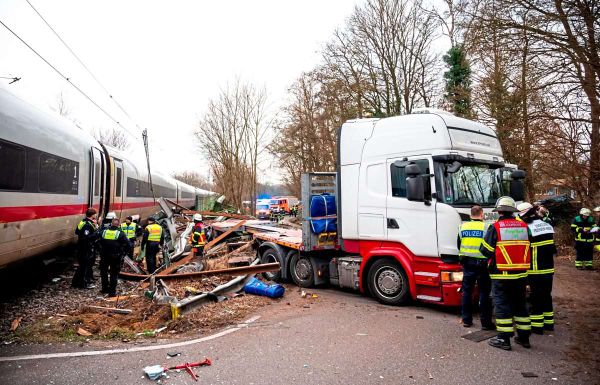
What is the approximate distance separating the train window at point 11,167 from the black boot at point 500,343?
6.94 meters

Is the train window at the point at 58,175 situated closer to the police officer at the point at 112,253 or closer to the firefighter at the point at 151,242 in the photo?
the police officer at the point at 112,253

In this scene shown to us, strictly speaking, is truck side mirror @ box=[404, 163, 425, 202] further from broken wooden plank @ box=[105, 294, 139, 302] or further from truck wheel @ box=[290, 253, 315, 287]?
broken wooden plank @ box=[105, 294, 139, 302]

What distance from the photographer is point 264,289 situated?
24.0 ft

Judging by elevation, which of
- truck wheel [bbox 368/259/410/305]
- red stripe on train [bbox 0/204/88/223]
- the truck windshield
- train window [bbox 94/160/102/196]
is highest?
train window [bbox 94/160/102/196]

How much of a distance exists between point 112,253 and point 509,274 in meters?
7.02

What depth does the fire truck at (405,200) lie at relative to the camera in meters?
5.84

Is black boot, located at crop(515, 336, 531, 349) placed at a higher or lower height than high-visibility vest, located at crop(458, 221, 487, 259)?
lower

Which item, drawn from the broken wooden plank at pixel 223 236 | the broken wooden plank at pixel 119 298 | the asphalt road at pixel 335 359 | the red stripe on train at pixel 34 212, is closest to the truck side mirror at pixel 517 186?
the asphalt road at pixel 335 359

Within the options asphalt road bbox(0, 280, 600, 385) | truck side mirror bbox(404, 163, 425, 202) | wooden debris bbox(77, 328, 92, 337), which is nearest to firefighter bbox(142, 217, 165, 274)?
wooden debris bbox(77, 328, 92, 337)

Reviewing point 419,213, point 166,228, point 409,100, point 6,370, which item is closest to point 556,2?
point 419,213

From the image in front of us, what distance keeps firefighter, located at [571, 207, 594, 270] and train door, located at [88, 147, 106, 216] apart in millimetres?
13044

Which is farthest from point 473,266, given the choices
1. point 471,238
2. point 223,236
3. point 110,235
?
point 223,236

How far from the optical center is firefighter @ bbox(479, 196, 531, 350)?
4637 mm

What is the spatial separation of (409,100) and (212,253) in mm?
15211
